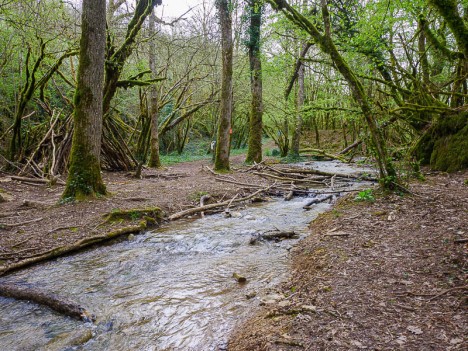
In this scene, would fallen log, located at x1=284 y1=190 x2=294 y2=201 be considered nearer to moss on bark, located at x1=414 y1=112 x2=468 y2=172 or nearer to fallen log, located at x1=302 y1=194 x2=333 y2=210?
fallen log, located at x1=302 y1=194 x2=333 y2=210

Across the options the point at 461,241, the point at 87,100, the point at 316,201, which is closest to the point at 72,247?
the point at 87,100

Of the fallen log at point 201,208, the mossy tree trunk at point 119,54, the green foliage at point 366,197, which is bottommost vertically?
the fallen log at point 201,208

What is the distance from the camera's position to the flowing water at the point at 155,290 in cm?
298

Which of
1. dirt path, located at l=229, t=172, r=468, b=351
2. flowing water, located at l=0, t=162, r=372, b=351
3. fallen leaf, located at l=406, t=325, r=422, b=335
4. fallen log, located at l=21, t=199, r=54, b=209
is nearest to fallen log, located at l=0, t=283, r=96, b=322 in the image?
flowing water, located at l=0, t=162, r=372, b=351

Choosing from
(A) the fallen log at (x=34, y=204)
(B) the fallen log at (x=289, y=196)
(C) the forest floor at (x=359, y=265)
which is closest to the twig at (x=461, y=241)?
(C) the forest floor at (x=359, y=265)

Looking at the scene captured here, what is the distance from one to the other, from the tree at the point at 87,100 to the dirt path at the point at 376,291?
17.3 ft

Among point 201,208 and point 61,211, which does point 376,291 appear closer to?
point 201,208

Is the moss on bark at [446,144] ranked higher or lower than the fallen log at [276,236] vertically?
higher

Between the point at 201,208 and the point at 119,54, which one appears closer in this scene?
the point at 201,208

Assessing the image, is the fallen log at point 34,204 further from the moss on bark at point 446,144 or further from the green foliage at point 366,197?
the moss on bark at point 446,144

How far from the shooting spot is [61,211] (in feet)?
21.2

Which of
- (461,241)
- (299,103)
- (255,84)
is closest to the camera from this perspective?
(461,241)

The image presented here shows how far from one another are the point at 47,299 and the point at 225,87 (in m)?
10.5

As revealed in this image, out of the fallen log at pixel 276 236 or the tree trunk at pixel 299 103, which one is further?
the tree trunk at pixel 299 103
